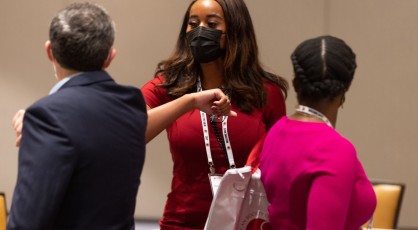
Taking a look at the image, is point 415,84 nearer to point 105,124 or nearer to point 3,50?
point 3,50

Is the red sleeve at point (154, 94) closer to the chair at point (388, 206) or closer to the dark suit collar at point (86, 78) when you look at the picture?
the dark suit collar at point (86, 78)

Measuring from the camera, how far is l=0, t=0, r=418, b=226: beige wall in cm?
520

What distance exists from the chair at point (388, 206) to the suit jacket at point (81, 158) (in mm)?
2133

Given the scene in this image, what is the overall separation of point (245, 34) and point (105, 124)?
1.28 meters

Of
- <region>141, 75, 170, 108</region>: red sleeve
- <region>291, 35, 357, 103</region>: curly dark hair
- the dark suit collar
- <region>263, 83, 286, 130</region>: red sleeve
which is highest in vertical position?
the dark suit collar

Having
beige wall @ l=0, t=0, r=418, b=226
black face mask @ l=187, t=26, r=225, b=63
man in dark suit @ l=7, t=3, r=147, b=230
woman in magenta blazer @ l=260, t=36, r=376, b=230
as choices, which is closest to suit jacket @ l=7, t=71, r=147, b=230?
man in dark suit @ l=7, t=3, r=147, b=230

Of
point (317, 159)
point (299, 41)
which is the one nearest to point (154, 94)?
→ point (317, 159)

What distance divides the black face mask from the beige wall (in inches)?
96.5

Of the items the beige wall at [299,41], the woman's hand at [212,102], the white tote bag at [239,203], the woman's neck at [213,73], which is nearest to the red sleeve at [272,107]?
the woman's neck at [213,73]

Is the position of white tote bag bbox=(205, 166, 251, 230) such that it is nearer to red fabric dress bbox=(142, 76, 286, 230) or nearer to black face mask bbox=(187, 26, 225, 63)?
red fabric dress bbox=(142, 76, 286, 230)

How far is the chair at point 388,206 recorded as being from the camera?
3678 mm

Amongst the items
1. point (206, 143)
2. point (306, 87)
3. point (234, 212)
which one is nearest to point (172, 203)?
point (206, 143)

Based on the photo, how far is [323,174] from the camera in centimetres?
185

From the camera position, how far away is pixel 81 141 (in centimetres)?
169
